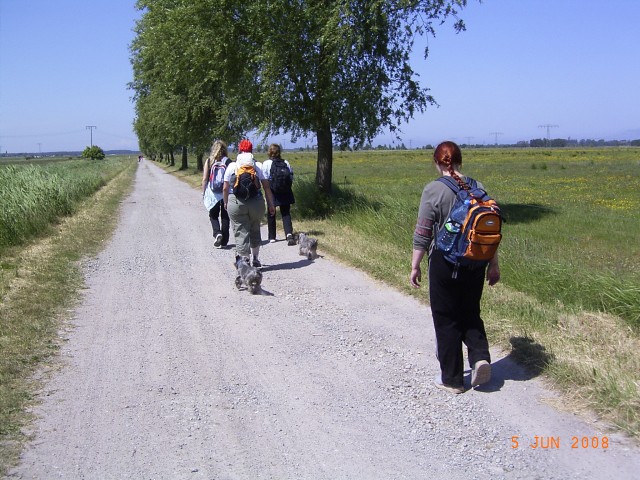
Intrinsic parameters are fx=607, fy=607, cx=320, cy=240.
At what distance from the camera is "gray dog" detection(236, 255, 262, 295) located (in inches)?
296

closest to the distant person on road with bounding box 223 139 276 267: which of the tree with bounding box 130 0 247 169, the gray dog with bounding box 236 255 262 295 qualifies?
the gray dog with bounding box 236 255 262 295

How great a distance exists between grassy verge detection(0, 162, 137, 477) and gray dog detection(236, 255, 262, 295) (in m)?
2.02

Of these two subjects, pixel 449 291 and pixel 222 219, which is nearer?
pixel 449 291

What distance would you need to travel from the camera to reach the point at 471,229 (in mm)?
4230

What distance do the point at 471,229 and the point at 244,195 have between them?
177 inches

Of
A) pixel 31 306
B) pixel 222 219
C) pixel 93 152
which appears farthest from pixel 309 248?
pixel 93 152

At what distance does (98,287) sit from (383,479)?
19.0 feet

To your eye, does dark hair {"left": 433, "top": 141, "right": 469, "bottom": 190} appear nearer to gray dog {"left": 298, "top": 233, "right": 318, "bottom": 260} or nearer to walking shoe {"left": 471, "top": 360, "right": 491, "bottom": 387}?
walking shoe {"left": 471, "top": 360, "right": 491, "bottom": 387}

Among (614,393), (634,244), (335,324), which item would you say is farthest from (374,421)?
(634,244)

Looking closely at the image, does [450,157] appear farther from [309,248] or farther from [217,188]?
[217,188]

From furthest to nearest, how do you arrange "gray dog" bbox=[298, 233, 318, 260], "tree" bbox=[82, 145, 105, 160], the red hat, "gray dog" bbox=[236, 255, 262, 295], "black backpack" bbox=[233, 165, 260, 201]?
"tree" bbox=[82, 145, 105, 160], "gray dog" bbox=[298, 233, 318, 260], the red hat, "black backpack" bbox=[233, 165, 260, 201], "gray dog" bbox=[236, 255, 262, 295]

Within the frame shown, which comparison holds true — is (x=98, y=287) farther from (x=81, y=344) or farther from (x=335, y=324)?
(x=335, y=324)

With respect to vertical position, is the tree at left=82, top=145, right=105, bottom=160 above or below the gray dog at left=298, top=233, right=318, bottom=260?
above

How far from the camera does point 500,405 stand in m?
4.37
